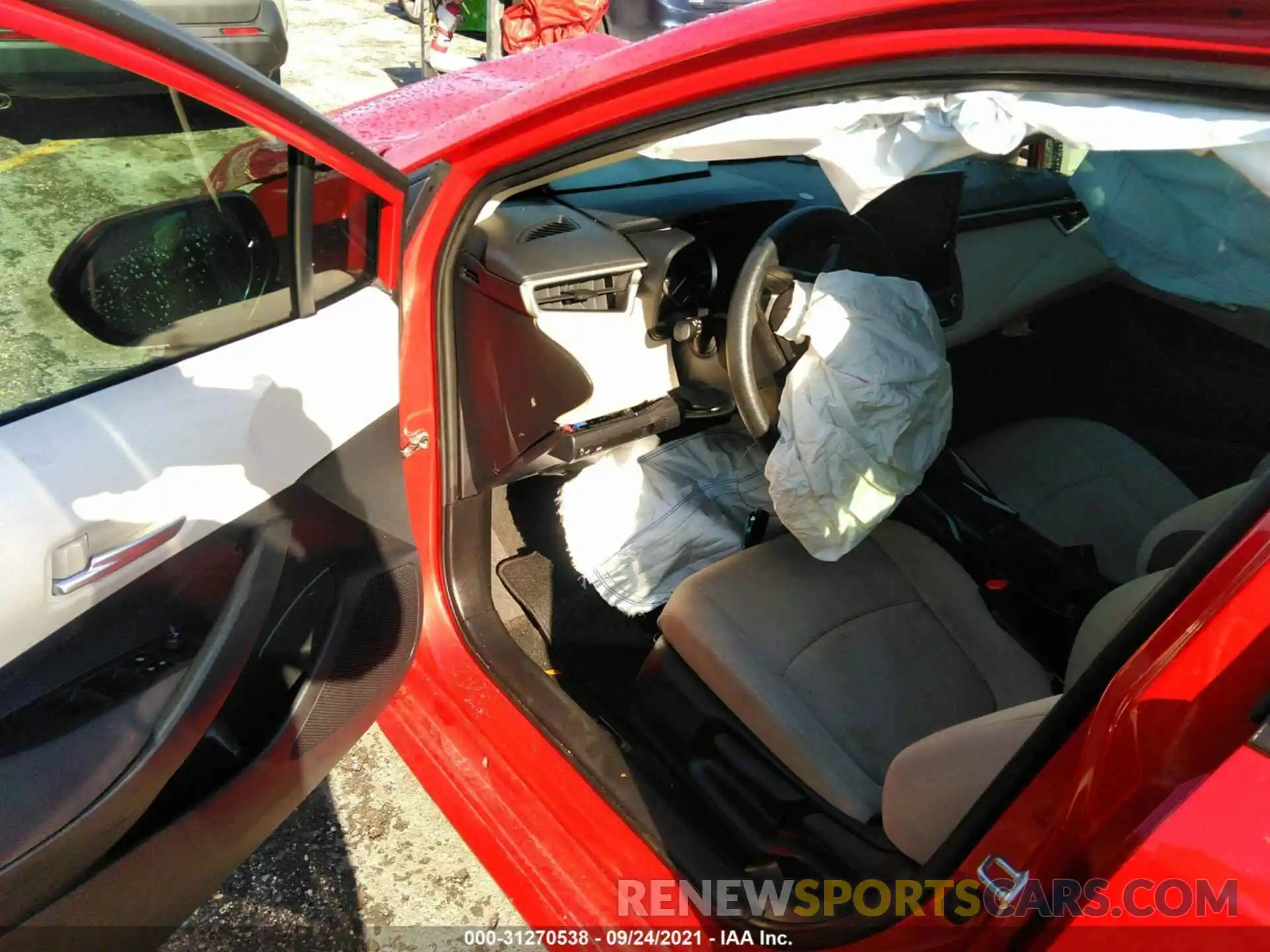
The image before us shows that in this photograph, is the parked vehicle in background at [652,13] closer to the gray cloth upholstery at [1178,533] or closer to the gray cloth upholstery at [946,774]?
the gray cloth upholstery at [1178,533]

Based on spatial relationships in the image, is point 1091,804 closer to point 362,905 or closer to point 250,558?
point 250,558

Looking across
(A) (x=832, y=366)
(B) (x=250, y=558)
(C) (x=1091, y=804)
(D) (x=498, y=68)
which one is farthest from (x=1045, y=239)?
(B) (x=250, y=558)

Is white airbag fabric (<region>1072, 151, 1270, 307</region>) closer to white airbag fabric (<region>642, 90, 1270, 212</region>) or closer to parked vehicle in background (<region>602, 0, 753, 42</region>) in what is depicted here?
white airbag fabric (<region>642, 90, 1270, 212</region>)

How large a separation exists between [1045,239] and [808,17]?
1.76 metres

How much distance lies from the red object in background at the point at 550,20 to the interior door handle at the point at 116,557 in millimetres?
4830

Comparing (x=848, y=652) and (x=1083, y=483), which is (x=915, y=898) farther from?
(x=1083, y=483)

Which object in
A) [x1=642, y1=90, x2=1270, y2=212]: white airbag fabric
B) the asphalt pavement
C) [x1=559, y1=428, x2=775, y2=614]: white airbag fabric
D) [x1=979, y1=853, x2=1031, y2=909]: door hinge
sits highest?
[x1=642, y1=90, x2=1270, y2=212]: white airbag fabric

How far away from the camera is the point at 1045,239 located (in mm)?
2584

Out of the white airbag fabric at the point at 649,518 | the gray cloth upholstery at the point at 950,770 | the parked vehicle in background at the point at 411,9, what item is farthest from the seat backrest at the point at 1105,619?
the parked vehicle in background at the point at 411,9

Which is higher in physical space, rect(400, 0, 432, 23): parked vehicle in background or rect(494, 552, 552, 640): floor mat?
rect(400, 0, 432, 23): parked vehicle in background

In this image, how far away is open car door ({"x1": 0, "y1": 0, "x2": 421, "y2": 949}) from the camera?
104cm

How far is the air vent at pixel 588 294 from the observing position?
1858mm

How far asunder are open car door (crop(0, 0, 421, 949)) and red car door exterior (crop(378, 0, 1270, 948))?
192mm

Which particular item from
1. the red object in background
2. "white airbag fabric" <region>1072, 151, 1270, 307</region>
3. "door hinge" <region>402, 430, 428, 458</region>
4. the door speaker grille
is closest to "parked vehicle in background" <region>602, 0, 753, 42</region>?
the red object in background
